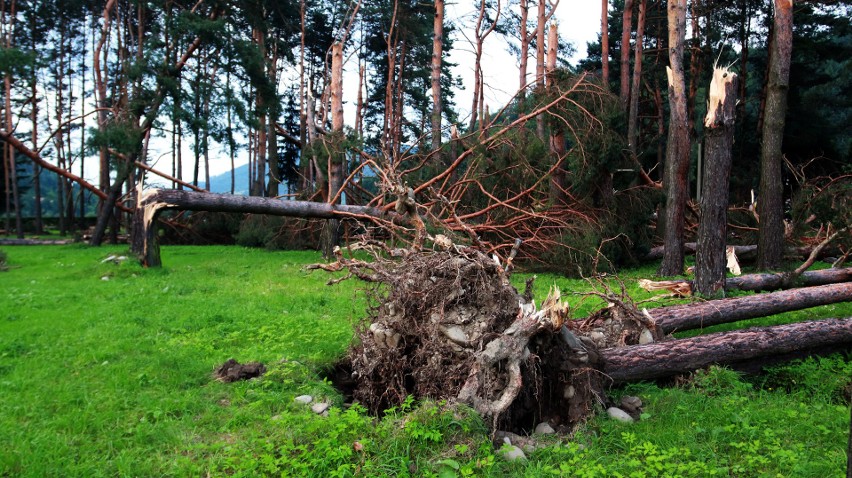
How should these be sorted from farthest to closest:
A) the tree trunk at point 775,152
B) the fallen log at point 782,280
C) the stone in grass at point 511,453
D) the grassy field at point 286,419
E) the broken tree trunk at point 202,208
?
1. the broken tree trunk at point 202,208
2. the tree trunk at point 775,152
3. the fallen log at point 782,280
4. the stone in grass at point 511,453
5. the grassy field at point 286,419

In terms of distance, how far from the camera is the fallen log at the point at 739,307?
18.7 feet

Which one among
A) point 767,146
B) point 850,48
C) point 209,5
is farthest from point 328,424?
point 850,48

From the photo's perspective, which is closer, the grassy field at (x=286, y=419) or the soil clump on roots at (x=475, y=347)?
the grassy field at (x=286, y=419)

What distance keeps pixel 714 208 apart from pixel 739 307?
1975mm

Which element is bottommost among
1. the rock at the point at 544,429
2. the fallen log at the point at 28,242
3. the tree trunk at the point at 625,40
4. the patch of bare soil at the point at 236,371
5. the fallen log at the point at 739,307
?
the rock at the point at 544,429

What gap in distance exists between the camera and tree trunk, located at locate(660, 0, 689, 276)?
371 inches

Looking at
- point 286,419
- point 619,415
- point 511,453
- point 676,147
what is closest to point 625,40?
point 676,147

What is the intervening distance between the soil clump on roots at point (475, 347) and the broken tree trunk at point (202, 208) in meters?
5.24

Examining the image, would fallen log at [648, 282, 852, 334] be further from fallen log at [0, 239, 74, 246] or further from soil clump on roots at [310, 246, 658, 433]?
fallen log at [0, 239, 74, 246]

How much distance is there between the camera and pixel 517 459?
3.37 meters

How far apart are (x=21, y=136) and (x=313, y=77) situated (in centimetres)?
1278

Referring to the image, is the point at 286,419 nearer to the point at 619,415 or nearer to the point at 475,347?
the point at 475,347

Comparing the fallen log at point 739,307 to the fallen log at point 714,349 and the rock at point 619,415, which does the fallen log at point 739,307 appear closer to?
the fallen log at point 714,349

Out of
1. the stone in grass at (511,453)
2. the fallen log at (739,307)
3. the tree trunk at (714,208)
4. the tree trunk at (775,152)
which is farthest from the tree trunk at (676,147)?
the stone in grass at (511,453)
